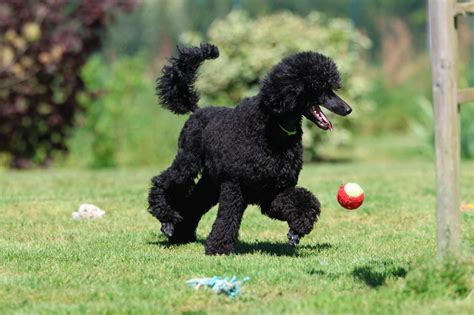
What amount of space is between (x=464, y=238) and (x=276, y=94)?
7.02 ft

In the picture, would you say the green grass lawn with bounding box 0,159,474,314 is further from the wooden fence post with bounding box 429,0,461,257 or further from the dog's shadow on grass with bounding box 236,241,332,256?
the wooden fence post with bounding box 429,0,461,257

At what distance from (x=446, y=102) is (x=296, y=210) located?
1824mm

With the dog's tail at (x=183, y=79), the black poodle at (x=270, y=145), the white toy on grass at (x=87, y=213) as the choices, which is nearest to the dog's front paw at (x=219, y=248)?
the black poodle at (x=270, y=145)

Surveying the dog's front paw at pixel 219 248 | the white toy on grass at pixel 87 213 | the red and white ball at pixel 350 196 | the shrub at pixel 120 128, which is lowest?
the dog's front paw at pixel 219 248

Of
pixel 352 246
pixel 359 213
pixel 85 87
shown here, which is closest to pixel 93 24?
pixel 85 87

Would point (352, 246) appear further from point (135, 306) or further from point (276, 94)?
point (135, 306)

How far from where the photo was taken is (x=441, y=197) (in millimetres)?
4895

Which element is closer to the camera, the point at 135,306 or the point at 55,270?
the point at 135,306

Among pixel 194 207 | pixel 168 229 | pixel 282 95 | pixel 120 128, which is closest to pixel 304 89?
pixel 282 95

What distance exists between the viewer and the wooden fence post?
4840mm

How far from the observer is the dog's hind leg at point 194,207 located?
711 cm

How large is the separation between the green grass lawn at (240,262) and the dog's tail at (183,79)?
3.73 ft

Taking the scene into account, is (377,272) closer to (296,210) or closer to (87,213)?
(296,210)

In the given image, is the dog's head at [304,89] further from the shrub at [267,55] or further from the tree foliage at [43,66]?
the shrub at [267,55]
